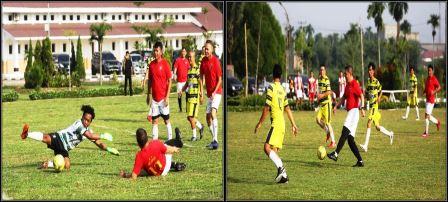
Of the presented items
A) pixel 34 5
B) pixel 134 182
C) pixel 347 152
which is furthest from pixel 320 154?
pixel 34 5

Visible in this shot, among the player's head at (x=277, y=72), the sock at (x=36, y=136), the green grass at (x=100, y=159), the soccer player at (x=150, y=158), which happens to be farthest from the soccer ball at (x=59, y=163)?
the player's head at (x=277, y=72)

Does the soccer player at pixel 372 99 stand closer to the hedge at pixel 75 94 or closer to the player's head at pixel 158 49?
the player's head at pixel 158 49

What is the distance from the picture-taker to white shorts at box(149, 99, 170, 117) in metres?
11.7

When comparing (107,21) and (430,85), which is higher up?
(107,21)

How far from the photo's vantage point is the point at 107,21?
11227 millimetres

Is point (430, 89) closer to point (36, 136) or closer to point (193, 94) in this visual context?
point (193, 94)

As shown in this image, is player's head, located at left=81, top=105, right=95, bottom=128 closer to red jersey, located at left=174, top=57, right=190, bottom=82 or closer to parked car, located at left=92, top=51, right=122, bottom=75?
parked car, located at left=92, top=51, right=122, bottom=75

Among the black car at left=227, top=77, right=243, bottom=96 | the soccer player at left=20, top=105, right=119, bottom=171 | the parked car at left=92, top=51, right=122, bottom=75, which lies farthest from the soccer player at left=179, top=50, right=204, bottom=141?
the soccer player at left=20, top=105, right=119, bottom=171

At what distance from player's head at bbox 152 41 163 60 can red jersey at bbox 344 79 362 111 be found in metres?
2.46

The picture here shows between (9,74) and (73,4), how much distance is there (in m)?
1.07

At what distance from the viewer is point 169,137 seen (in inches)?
463

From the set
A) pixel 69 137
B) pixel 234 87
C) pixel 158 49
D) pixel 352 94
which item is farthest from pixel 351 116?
pixel 69 137

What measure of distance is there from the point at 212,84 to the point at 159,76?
25.4 inches

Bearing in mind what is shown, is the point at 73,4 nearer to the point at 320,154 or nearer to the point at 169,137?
the point at 169,137
